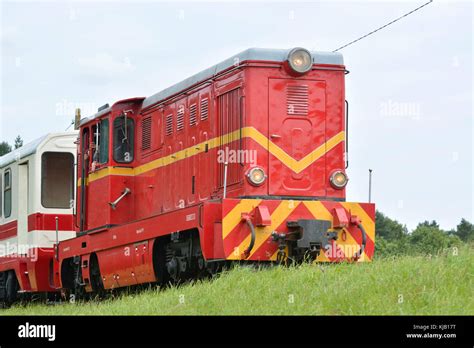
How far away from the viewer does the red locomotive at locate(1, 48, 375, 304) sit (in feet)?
44.2

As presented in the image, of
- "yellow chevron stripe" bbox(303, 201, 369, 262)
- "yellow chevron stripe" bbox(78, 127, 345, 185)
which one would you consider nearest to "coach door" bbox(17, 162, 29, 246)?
"yellow chevron stripe" bbox(78, 127, 345, 185)

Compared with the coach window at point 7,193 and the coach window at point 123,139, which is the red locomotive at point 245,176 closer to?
the coach window at point 123,139

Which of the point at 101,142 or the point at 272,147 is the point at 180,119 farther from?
the point at 272,147

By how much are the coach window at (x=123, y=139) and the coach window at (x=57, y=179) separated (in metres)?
4.33

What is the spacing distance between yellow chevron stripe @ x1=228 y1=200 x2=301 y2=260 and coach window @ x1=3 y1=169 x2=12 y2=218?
10458 millimetres

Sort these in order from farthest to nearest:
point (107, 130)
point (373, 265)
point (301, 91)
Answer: point (107, 130) < point (301, 91) < point (373, 265)

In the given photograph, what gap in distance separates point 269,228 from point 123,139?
4.70 meters

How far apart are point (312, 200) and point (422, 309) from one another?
4693 mm

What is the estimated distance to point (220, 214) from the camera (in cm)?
1349

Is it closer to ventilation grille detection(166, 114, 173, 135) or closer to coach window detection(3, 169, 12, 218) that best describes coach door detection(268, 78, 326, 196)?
ventilation grille detection(166, 114, 173, 135)

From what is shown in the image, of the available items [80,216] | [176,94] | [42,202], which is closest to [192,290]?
[176,94]

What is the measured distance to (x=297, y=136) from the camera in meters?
14.3

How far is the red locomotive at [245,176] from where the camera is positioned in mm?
13477
